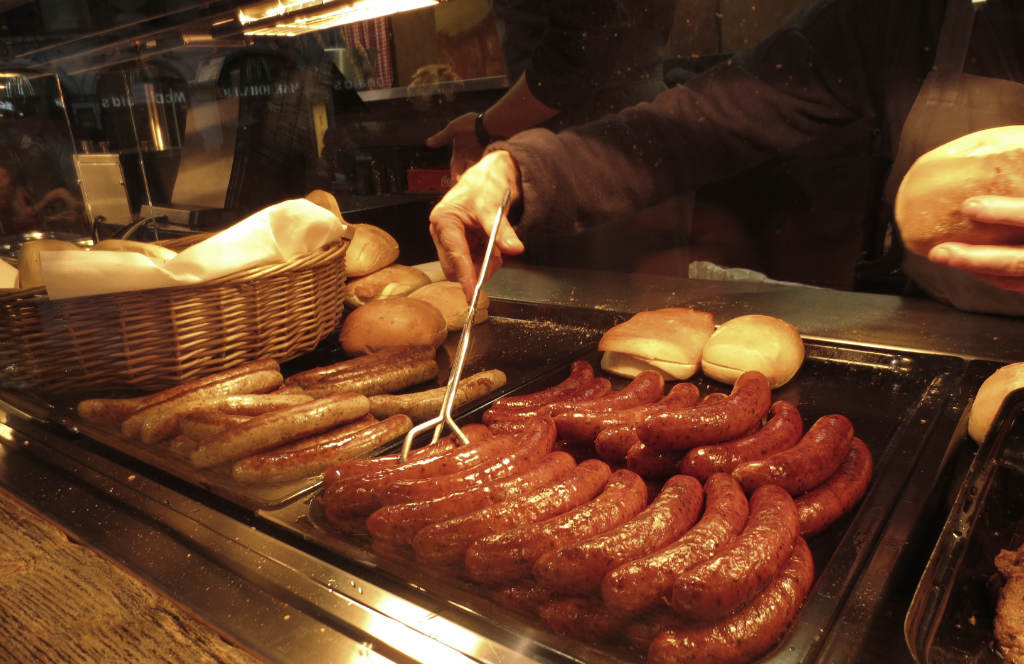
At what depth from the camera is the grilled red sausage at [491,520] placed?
1279mm

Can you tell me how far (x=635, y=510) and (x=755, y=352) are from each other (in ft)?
3.14

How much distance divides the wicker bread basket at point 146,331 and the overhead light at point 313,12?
0.92 metres

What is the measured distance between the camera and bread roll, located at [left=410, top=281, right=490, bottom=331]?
9.50 ft

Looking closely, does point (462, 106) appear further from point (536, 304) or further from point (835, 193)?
point (835, 193)

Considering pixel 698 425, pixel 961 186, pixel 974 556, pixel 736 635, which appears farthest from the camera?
pixel 698 425

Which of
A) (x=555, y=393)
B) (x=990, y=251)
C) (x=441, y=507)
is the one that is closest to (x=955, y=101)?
(x=990, y=251)

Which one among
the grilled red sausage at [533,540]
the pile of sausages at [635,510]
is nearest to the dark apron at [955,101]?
the pile of sausages at [635,510]

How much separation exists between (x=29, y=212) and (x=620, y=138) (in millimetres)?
3171

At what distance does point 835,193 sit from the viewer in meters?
3.08

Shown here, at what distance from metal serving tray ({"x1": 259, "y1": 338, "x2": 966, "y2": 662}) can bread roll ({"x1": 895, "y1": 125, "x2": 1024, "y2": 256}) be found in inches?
21.3

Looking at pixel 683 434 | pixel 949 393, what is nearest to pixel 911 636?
pixel 683 434

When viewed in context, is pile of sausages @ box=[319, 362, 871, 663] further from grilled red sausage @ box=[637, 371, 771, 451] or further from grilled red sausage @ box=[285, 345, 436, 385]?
grilled red sausage @ box=[285, 345, 436, 385]

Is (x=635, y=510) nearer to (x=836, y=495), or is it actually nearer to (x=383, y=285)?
(x=836, y=495)

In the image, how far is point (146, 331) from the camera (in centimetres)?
219
